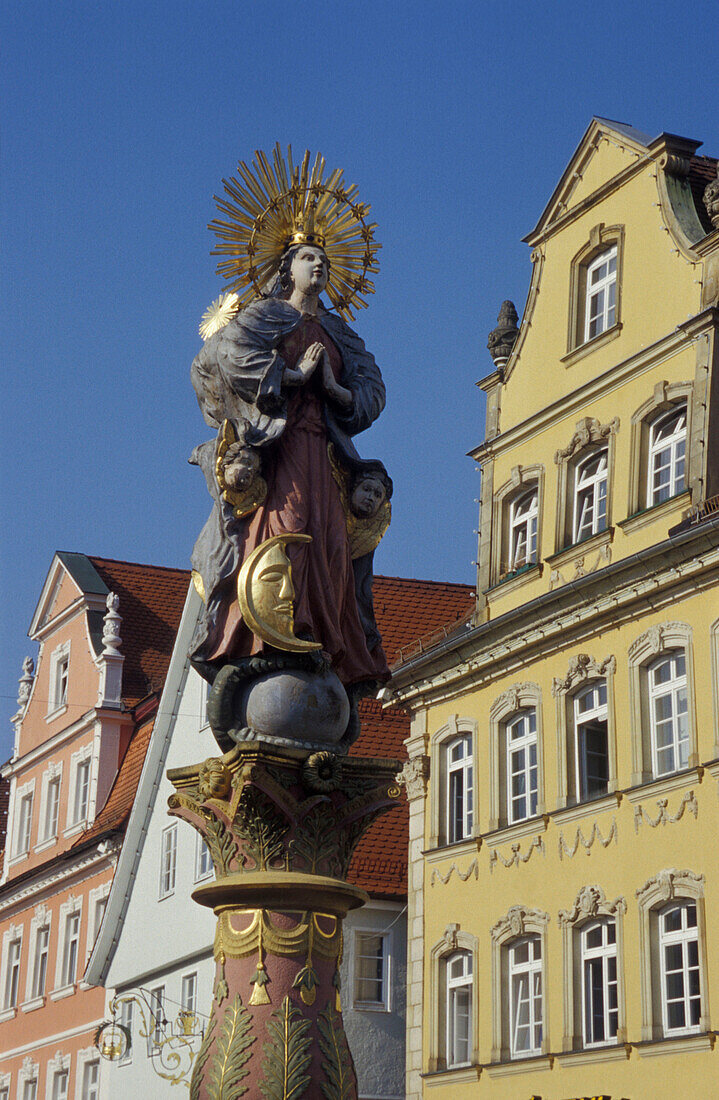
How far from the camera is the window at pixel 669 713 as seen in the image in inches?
795

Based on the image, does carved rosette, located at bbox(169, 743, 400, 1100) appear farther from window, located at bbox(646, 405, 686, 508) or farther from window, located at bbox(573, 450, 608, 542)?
window, located at bbox(573, 450, 608, 542)

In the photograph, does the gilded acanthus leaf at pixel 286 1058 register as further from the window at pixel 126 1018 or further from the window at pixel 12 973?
the window at pixel 12 973

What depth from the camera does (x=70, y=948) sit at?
32250mm

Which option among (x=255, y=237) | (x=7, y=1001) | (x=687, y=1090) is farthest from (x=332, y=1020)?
(x=7, y=1001)

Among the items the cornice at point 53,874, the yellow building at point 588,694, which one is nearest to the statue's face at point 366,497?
the yellow building at point 588,694

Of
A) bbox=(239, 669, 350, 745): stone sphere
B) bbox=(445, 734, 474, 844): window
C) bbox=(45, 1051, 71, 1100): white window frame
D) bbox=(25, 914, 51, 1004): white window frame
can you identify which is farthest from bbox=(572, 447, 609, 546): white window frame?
bbox=(239, 669, 350, 745): stone sphere

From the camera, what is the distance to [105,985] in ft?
95.5

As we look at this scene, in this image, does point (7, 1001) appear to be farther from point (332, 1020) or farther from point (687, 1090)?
point (332, 1020)

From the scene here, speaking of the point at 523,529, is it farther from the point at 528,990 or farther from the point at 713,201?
the point at 528,990

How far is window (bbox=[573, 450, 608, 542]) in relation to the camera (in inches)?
886

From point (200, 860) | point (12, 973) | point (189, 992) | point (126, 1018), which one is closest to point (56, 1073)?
point (126, 1018)

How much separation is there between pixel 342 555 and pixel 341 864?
1.10m

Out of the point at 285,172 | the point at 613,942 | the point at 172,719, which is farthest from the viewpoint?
the point at 172,719

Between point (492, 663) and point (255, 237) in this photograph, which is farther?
point (492, 663)
